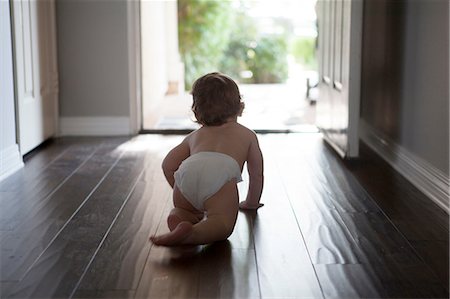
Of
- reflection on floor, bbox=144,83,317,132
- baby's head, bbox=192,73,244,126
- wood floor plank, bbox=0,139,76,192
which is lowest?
wood floor plank, bbox=0,139,76,192

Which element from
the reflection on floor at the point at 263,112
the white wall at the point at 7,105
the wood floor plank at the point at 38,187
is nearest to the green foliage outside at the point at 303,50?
the reflection on floor at the point at 263,112

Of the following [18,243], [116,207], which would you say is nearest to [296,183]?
[116,207]

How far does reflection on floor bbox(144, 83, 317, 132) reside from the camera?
5656 mm

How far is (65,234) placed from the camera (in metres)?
2.74

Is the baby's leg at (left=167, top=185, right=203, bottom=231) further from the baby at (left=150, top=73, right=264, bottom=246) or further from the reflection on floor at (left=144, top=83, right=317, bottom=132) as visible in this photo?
the reflection on floor at (left=144, top=83, right=317, bottom=132)

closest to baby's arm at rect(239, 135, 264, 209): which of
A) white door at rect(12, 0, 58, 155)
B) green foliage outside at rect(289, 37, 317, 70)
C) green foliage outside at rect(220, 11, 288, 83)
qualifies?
white door at rect(12, 0, 58, 155)

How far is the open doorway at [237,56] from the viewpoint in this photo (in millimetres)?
6152

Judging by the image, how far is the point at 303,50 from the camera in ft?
36.0

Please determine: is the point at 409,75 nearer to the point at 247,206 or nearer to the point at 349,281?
the point at 247,206

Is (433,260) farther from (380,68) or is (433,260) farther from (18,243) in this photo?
(380,68)

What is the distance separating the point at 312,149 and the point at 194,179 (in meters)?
1.99

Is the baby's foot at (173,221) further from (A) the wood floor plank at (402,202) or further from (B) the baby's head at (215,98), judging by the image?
(A) the wood floor plank at (402,202)

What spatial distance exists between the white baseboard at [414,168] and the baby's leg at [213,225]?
0.97 metres

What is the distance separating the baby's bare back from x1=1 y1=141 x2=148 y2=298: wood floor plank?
46 centimetres
